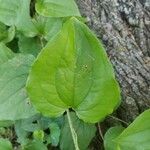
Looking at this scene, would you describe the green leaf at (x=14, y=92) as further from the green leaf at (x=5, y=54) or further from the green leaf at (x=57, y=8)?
the green leaf at (x=57, y=8)

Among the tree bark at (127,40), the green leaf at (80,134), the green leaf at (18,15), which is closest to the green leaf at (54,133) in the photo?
the green leaf at (80,134)

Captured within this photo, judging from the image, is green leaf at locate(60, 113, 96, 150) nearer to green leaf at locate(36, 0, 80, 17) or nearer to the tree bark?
the tree bark

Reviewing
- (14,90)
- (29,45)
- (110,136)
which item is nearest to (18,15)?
(29,45)

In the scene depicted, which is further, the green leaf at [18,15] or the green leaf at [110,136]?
the green leaf at [18,15]

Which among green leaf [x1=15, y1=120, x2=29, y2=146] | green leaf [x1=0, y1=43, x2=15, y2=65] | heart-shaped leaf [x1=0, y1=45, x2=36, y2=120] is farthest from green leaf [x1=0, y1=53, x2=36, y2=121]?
green leaf [x1=15, y1=120, x2=29, y2=146]

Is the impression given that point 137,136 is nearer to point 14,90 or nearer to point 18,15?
point 14,90

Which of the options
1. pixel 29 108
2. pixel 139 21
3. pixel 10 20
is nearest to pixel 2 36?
pixel 10 20

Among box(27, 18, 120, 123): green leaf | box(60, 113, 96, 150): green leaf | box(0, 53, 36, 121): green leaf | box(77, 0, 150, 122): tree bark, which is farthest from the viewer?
box(60, 113, 96, 150): green leaf
